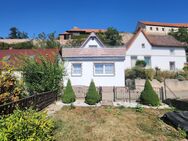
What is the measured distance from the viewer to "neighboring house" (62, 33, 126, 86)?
2036cm

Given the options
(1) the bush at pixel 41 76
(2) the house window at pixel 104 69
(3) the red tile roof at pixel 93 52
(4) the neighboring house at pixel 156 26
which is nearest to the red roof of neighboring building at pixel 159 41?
(3) the red tile roof at pixel 93 52

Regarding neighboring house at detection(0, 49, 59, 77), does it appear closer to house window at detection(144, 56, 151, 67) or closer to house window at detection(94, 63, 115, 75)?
house window at detection(94, 63, 115, 75)

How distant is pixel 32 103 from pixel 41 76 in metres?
6.90

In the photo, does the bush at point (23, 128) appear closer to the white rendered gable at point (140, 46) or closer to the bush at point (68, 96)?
the bush at point (68, 96)

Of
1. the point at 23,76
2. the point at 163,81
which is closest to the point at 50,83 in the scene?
the point at 23,76

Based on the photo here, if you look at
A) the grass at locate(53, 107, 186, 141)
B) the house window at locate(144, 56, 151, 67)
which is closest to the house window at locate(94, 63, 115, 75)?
the grass at locate(53, 107, 186, 141)

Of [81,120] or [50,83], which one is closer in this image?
[81,120]

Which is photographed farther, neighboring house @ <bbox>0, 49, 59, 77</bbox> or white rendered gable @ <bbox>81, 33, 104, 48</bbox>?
white rendered gable @ <bbox>81, 33, 104, 48</bbox>

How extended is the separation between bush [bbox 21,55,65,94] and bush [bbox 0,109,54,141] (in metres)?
10.7

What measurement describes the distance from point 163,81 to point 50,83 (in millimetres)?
16100

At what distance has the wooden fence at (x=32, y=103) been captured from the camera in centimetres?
697

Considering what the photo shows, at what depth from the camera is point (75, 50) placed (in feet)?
67.9

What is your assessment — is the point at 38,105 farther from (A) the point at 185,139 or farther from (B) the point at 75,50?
(B) the point at 75,50

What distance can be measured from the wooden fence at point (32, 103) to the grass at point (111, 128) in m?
1.88
